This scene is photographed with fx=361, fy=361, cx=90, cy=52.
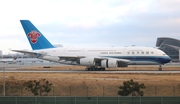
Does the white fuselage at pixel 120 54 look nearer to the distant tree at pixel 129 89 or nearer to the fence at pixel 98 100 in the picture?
the distant tree at pixel 129 89

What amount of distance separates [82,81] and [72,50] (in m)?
22.2

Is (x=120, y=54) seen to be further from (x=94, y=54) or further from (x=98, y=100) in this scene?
(x=98, y=100)

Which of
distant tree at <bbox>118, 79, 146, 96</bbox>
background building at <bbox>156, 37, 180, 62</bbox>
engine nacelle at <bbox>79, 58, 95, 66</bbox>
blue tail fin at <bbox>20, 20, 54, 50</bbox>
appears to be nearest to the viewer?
distant tree at <bbox>118, 79, 146, 96</bbox>

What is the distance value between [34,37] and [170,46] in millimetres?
119716

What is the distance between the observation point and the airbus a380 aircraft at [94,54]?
2297 inches

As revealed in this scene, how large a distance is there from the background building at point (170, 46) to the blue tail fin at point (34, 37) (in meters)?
117

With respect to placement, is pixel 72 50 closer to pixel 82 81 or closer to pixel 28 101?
pixel 82 81

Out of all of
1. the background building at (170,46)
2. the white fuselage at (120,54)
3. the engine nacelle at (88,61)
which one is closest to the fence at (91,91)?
the engine nacelle at (88,61)

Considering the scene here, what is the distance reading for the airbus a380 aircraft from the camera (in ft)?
191

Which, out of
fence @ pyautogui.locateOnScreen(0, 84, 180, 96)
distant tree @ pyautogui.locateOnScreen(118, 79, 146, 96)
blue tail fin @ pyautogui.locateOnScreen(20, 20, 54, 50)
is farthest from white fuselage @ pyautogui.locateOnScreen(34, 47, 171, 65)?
distant tree @ pyautogui.locateOnScreen(118, 79, 146, 96)

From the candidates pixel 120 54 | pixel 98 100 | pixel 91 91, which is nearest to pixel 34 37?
pixel 120 54

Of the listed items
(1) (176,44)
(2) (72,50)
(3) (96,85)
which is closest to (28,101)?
(3) (96,85)

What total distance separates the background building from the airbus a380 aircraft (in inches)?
4563

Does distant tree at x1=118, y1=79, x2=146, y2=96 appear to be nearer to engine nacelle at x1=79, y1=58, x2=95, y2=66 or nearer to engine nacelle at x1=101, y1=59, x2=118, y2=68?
engine nacelle at x1=101, y1=59, x2=118, y2=68
